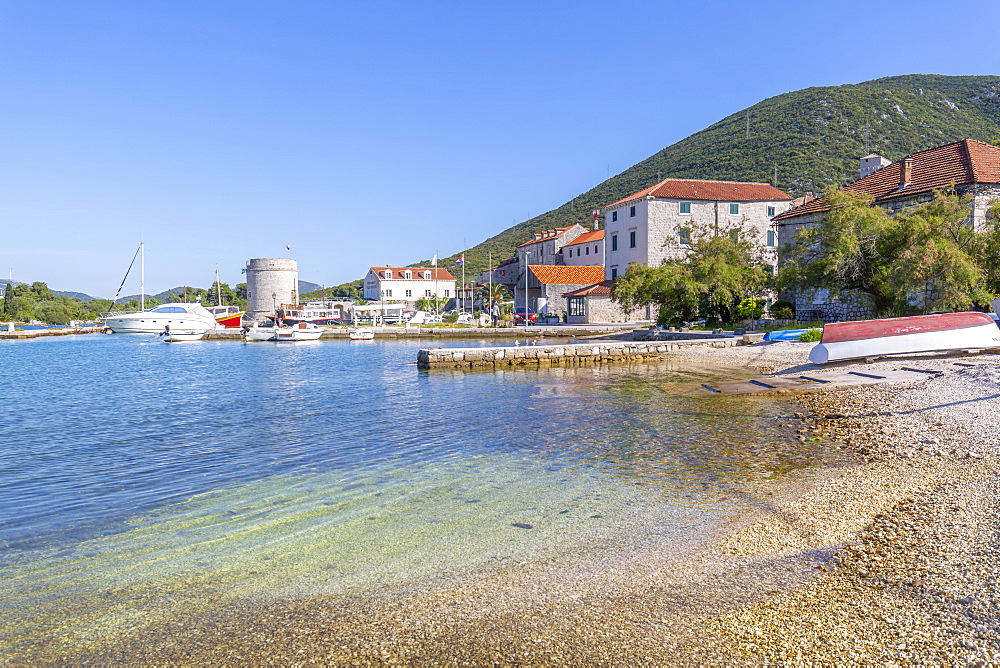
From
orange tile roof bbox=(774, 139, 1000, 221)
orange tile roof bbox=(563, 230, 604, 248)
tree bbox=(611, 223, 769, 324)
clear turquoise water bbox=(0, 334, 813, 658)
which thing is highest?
orange tile roof bbox=(563, 230, 604, 248)

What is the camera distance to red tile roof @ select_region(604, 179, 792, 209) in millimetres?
56188

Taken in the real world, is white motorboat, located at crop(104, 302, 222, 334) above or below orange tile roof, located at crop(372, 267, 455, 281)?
below

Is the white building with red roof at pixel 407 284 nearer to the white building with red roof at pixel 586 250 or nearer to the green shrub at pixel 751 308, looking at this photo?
the white building with red roof at pixel 586 250

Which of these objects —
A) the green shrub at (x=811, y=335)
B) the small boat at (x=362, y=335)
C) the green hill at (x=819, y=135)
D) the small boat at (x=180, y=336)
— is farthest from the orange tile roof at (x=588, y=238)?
the green shrub at (x=811, y=335)

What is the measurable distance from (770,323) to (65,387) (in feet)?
113

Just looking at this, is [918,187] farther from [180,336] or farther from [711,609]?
[180,336]

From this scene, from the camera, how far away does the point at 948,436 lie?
33.6 ft

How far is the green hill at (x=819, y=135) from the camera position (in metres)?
88.8

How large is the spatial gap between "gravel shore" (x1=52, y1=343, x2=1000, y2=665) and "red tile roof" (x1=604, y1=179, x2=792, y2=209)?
52.0m

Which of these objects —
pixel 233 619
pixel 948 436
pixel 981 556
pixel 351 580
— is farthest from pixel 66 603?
pixel 948 436

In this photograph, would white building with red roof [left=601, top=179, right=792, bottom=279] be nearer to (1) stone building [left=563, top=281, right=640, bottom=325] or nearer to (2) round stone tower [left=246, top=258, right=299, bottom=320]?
(1) stone building [left=563, top=281, right=640, bottom=325]

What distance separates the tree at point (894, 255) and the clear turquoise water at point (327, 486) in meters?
14.4

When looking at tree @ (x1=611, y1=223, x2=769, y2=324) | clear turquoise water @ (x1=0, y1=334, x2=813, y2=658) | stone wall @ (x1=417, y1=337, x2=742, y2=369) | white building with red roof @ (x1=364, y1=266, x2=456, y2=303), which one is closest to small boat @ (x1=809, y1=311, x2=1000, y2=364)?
clear turquoise water @ (x1=0, y1=334, x2=813, y2=658)

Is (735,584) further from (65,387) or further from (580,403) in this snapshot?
(65,387)
